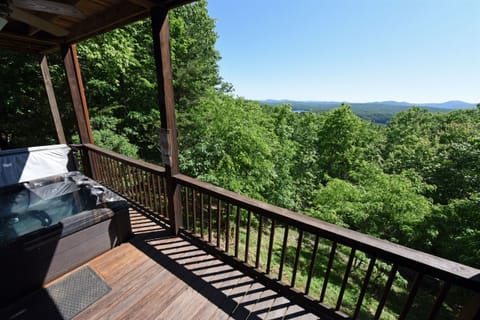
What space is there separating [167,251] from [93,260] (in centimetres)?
Answer: 78

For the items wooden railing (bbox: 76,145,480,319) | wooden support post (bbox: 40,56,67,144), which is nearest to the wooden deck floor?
wooden railing (bbox: 76,145,480,319)

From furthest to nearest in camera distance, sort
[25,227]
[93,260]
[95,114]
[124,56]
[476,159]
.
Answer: [476,159]
[95,114]
[124,56]
[25,227]
[93,260]

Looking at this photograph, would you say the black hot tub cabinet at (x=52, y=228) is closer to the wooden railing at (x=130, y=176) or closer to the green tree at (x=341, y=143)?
the wooden railing at (x=130, y=176)

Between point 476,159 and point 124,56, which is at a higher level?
point 124,56

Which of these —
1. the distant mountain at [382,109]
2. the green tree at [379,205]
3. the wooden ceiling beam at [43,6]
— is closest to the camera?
the wooden ceiling beam at [43,6]

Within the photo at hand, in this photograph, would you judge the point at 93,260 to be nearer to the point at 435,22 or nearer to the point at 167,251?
the point at 167,251

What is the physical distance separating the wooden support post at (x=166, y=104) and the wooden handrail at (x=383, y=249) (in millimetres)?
883

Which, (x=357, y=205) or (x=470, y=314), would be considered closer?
(x=470, y=314)

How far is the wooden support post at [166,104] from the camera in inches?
72.9

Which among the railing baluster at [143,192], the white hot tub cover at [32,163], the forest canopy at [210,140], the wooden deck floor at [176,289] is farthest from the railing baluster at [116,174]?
the forest canopy at [210,140]

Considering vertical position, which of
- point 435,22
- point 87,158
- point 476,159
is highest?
point 435,22

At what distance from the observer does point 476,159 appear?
7.78 metres

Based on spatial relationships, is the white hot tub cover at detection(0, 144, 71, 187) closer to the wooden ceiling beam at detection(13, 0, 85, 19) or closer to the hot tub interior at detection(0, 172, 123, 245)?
the hot tub interior at detection(0, 172, 123, 245)

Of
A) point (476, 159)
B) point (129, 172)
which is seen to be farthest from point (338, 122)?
point (129, 172)
